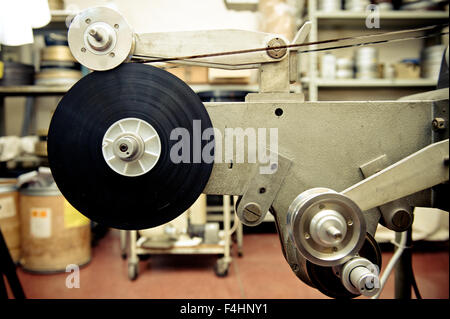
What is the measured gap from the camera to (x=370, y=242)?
1.89 feet

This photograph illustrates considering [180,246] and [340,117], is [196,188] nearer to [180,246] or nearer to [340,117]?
[340,117]

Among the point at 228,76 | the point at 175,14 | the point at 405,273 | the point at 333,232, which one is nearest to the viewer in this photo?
the point at 333,232

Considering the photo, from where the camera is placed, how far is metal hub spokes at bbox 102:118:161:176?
55 cm

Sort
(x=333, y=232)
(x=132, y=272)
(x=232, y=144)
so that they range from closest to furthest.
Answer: (x=333, y=232) → (x=232, y=144) → (x=132, y=272)

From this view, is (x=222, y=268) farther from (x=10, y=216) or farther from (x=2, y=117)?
(x=2, y=117)

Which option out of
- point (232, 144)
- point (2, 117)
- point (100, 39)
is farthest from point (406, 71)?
point (2, 117)

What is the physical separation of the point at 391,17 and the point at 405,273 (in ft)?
6.13

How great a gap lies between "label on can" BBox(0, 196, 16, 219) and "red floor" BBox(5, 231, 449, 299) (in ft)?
1.16

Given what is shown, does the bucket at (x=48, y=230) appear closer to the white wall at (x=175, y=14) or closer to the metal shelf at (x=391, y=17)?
the white wall at (x=175, y=14)

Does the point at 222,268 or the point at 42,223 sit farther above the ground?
the point at 42,223

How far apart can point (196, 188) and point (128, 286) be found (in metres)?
1.31

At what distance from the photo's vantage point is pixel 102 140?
1.84 ft

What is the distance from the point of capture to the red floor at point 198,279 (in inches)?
60.1

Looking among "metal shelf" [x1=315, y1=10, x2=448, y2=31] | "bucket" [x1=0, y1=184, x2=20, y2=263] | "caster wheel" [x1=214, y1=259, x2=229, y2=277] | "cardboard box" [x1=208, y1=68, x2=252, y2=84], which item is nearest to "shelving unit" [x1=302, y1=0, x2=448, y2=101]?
"metal shelf" [x1=315, y1=10, x2=448, y2=31]
